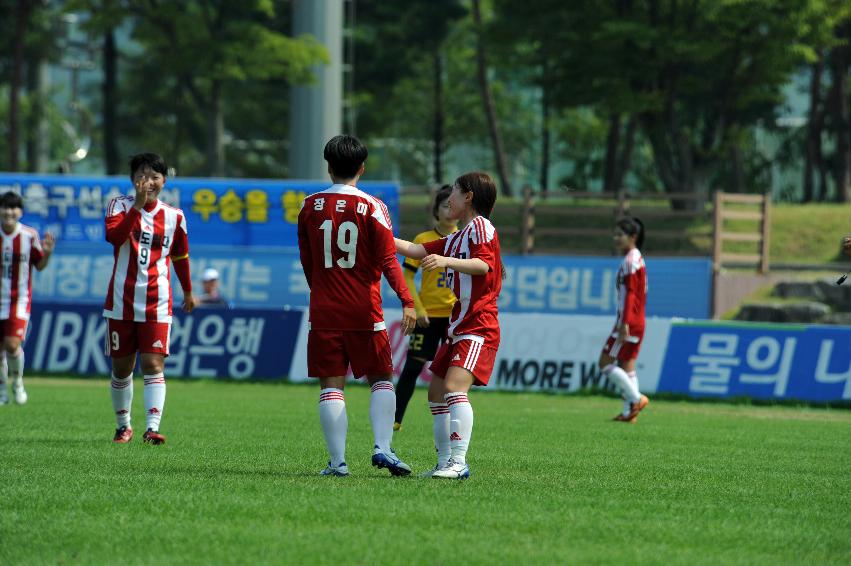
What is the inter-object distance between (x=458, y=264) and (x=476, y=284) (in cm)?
34

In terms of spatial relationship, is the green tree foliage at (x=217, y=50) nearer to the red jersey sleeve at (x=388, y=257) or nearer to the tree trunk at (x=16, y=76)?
the tree trunk at (x=16, y=76)

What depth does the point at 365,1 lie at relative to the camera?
168 feet

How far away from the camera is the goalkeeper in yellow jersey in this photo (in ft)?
41.0

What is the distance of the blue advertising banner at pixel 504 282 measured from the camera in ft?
88.1

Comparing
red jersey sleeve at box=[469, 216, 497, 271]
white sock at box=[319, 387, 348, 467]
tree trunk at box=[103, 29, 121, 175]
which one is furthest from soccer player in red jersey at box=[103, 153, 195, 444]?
tree trunk at box=[103, 29, 121, 175]

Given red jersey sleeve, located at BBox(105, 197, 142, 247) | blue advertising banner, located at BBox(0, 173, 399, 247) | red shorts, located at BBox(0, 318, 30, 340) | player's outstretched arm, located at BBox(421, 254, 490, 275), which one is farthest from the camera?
blue advertising banner, located at BBox(0, 173, 399, 247)

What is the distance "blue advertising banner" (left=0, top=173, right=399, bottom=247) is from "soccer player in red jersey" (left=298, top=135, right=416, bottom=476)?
1804 cm

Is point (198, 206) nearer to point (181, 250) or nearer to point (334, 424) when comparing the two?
point (181, 250)

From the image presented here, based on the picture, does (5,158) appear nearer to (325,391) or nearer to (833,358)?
(833,358)

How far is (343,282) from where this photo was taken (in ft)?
29.3

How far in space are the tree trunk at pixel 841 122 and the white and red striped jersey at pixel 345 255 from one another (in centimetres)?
3751

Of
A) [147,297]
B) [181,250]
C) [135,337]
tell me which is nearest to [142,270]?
[147,297]

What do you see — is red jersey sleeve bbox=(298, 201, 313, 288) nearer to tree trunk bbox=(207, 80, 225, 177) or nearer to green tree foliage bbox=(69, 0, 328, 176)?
green tree foliage bbox=(69, 0, 328, 176)

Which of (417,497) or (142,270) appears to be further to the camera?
(142,270)
